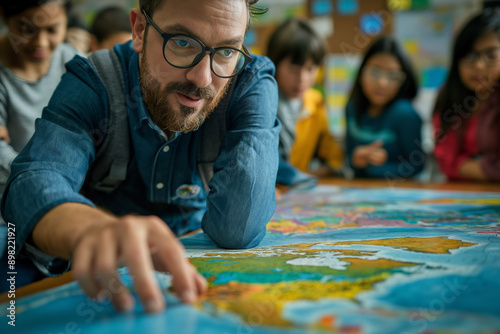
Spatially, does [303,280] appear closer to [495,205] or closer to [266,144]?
[266,144]

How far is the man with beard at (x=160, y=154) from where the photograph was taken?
19.1 inches

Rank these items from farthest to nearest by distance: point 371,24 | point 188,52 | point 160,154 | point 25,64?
point 371,24 → point 25,64 → point 160,154 → point 188,52

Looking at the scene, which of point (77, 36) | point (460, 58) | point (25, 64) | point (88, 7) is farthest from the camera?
point (88, 7)

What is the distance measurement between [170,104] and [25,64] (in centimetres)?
57

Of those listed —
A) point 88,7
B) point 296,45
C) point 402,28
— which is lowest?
point 296,45

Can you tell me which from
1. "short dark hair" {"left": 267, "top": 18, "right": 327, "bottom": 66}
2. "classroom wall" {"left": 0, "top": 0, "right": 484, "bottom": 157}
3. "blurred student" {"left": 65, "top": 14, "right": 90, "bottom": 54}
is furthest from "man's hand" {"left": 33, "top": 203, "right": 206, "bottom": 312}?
"classroom wall" {"left": 0, "top": 0, "right": 484, "bottom": 157}

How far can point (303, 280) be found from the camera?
1.79 feet

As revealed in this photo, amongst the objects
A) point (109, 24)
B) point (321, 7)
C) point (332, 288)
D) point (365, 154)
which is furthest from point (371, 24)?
point (332, 288)

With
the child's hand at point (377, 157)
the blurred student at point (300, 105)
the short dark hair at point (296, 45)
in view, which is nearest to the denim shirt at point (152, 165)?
the blurred student at point (300, 105)

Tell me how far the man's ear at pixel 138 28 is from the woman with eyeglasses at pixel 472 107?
44.2 inches

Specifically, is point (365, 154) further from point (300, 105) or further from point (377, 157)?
point (300, 105)

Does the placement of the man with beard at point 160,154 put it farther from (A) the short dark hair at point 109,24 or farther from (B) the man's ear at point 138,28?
(A) the short dark hair at point 109,24

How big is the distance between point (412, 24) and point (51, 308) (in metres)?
2.39

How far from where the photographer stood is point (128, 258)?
1.40 feet
